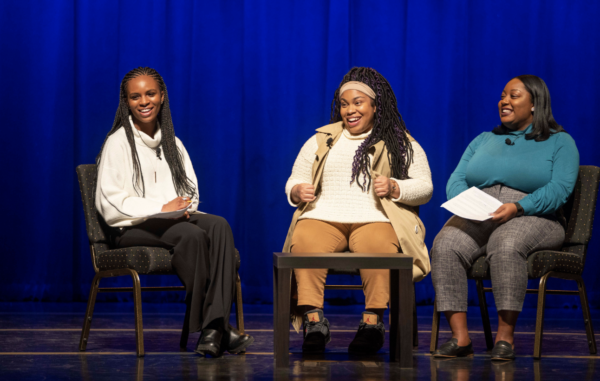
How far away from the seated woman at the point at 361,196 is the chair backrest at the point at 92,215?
0.72 metres

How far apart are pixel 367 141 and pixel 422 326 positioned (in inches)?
44.1

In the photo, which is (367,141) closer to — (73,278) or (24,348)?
(24,348)

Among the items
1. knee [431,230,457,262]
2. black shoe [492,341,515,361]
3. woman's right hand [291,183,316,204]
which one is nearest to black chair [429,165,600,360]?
knee [431,230,457,262]

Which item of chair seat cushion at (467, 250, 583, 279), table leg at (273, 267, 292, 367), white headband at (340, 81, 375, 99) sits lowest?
table leg at (273, 267, 292, 367)

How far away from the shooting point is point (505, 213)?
2455 mm

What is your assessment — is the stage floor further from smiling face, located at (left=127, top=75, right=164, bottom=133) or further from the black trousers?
smiling face, located at (left=127, top=75, right=164, bottom=133)

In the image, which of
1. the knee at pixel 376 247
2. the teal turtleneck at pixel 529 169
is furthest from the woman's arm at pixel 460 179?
the knee at pixel 376 247

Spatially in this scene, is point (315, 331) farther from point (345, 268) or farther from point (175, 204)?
point (175, 204)

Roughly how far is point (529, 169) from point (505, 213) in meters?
0.25

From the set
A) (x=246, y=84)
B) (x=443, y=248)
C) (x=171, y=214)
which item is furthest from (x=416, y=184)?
(x=246, y=84)

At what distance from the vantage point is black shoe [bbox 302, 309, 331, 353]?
2.37 metres

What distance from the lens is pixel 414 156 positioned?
9.10 ft

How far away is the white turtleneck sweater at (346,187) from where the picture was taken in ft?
8.68

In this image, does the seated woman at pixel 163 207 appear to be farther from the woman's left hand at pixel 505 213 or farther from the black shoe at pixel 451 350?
the woman's left hand at pixel 505 213
